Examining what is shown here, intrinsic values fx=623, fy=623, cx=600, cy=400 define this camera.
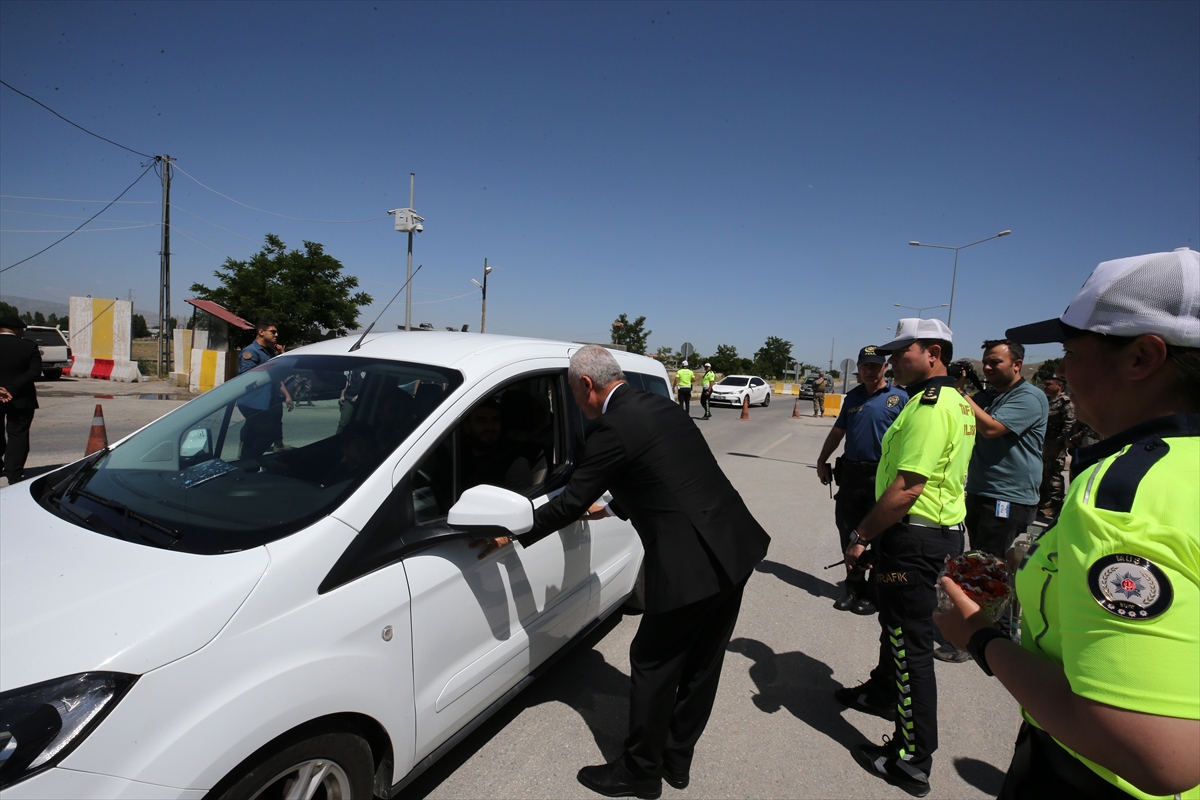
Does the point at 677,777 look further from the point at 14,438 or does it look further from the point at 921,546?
the point at 14,438

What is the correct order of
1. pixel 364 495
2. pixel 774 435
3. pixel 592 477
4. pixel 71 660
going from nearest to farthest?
pixel 71 660, pixel 364 495, pixel 592 477, pixel 774 435

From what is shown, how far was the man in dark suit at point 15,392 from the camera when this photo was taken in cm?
654

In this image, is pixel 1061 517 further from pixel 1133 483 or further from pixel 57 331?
pixel 57 331

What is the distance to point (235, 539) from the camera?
1.90m

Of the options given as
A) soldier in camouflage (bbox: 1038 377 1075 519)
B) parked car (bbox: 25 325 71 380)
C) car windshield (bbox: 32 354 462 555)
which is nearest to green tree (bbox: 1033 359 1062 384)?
soldier in camouflage (bbox: 1038 377 1075 519)

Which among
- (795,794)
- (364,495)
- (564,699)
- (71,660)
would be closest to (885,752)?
(795,794)

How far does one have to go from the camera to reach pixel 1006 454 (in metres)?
4.10

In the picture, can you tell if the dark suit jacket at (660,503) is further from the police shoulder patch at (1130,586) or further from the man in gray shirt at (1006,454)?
the man in gray shirt at (1006,454)

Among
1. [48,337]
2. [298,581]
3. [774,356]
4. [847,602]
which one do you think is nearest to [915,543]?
[847,602]

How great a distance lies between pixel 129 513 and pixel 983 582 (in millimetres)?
2582

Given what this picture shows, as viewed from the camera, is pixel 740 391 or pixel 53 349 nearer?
pixel 53 349

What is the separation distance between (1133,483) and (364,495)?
1.97m

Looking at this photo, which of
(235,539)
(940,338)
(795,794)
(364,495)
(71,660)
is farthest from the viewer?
(940,338)

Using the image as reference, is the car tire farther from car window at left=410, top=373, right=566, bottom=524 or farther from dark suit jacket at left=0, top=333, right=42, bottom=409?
dark suit jacket at left=0, top=333, right=42, bottom=409
